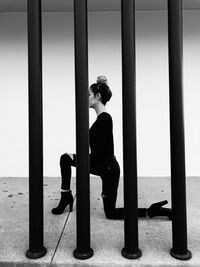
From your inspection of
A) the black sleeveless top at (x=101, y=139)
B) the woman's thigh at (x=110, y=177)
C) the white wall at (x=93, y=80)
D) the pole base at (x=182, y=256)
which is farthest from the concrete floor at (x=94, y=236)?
the white wall at (x=93, y=80)

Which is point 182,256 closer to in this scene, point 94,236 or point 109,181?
point 94,236

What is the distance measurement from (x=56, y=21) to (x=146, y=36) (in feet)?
5.91

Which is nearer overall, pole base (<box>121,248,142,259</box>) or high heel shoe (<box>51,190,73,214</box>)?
pole base (<box>121,248,142,259</box>)

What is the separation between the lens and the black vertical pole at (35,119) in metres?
1.95

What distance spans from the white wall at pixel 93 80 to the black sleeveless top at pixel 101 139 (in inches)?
88.4

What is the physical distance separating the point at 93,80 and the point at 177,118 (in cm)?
334

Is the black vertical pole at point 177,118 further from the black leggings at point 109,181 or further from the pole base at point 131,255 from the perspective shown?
the black leggings at point 109,181

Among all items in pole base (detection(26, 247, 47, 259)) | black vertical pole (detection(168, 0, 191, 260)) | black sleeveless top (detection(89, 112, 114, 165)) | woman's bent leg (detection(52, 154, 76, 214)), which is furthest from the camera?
woman's bent leg (detection(52, 154, 76, 214))

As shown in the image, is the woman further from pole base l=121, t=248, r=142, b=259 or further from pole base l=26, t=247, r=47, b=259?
pole base l=26, t=247, r=47, b=259

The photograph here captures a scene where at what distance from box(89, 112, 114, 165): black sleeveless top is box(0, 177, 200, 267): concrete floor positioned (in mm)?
714

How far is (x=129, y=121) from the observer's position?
6.40ft

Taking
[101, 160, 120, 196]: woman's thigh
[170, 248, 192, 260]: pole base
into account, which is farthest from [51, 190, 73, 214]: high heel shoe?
[170, 248, 192, 260]: pole base

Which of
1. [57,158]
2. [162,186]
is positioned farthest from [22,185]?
[162,186]

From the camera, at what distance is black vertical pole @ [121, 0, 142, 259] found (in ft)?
6.33
